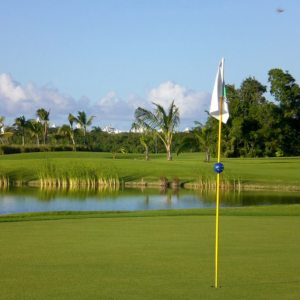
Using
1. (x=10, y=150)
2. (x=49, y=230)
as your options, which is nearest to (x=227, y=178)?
(x=49, y=230)

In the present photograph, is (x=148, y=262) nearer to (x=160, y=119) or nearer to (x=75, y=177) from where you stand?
(x=75, y=177)

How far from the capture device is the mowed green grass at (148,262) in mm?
5961

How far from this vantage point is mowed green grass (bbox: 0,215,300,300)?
235 inches

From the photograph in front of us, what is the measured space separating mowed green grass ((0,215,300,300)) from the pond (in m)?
12.4

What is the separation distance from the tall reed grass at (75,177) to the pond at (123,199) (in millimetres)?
1525

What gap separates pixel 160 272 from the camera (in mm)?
7008

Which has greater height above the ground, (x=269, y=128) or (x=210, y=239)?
(x=269, y=128)

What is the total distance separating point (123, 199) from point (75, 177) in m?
8.46

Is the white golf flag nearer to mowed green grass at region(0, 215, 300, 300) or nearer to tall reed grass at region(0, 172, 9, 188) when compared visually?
mowed green grass at region(0, 215, 300, 300)

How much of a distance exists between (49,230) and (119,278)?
17.9ft

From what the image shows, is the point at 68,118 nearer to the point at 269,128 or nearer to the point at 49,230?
the point at 269,128

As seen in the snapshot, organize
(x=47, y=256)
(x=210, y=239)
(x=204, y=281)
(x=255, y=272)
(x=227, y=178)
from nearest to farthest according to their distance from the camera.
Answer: (x=204, y=281)
(x=255, y=272)
(x=47, y=256)
(x=210, y=239)
(x=227, y=178)

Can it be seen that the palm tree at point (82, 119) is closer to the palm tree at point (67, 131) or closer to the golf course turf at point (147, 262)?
the palm tree at point (67, 131)

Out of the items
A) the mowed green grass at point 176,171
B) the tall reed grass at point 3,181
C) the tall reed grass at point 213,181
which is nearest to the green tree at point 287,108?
the mowed green grass at point 176,171
